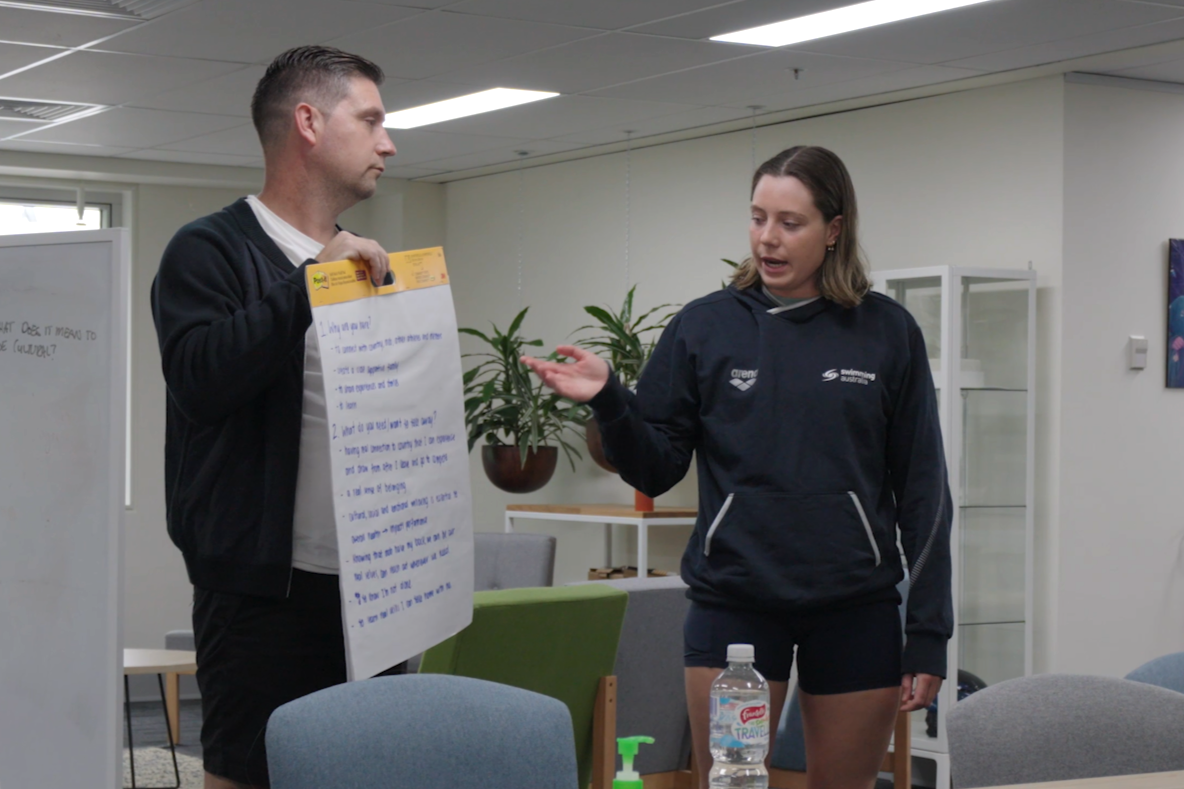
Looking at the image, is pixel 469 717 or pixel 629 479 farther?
pixel 629 479

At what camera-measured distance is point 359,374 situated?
190cm

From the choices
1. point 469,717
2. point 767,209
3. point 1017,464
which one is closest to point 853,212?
point 767,209

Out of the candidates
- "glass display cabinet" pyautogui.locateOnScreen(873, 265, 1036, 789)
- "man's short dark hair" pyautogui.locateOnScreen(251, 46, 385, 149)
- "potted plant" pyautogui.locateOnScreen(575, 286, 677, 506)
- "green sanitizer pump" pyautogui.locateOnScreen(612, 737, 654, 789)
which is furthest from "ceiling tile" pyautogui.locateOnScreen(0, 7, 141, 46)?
"green sanitizer pump" pyautogui.locateOnScreen(612, 737, 654, 789)

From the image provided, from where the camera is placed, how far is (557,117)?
644cm

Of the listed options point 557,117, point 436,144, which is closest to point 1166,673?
point 557,117

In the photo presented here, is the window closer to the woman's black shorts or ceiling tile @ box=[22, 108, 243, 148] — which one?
ceiling tile @ box=[22, 108, 243, 148]

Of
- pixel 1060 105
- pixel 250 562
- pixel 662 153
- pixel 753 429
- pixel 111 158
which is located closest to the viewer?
pixel 250 562

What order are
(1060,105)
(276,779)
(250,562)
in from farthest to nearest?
(1060,105), (250,562), (276,779)

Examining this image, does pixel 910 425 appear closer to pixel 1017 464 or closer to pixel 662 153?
pixel 1017 464

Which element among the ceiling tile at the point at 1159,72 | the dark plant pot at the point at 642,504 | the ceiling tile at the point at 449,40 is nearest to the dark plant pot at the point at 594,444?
the dark plant pot at the point at 642,504

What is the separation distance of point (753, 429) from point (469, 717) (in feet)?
2.30

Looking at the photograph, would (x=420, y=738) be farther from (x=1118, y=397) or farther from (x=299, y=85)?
(x=1118, y=397)

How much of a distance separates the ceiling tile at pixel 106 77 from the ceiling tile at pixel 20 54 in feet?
0.23

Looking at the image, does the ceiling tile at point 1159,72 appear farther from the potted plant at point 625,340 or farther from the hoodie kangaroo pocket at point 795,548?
the hoodie kangaroo pocket at point 795,548
